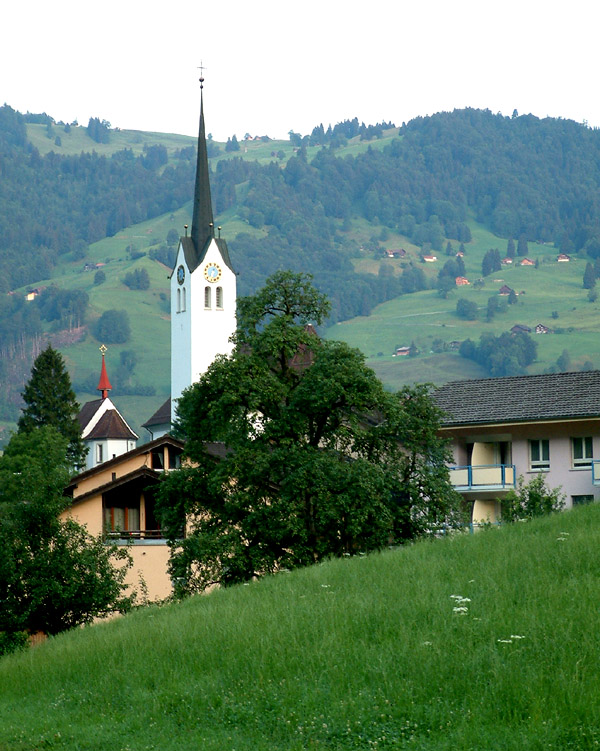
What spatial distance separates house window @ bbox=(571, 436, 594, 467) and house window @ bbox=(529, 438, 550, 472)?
105 centimetres

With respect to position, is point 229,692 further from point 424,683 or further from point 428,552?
point 428,552

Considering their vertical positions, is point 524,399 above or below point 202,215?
below

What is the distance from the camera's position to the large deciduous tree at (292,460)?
1352 inches

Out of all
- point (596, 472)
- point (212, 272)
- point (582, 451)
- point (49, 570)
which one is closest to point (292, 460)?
point (49, 570)

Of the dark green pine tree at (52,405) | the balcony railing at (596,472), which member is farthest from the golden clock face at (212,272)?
the balcony railing at (596,472)

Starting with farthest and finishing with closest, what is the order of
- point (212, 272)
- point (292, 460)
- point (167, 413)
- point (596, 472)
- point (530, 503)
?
point (167, 413) < point (212, 272) < point (596, 472) < point (530, 503) < point (292, 460)

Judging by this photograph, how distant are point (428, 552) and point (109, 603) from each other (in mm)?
9872

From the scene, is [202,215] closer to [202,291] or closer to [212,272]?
[212,272]

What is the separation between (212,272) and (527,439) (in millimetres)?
68352

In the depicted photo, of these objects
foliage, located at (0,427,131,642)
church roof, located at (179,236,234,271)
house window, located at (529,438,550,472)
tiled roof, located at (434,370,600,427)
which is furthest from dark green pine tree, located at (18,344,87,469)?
foliage, located at (0,427,131,642)

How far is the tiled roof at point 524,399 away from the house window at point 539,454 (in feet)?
4.98

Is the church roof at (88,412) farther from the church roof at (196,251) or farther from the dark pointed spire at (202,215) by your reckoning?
the dark pointed spire at (202,215)

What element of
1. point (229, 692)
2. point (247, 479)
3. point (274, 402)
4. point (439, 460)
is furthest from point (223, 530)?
point (229, 692)

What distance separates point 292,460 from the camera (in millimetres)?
34969
